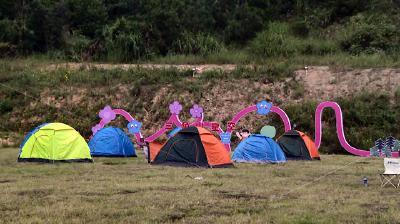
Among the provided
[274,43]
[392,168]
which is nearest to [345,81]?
[274,43]

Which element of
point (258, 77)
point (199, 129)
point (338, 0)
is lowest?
point (199, 129)

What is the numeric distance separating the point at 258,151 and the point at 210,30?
2254cm

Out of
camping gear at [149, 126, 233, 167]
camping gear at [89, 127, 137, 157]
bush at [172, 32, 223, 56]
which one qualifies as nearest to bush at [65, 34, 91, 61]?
bush at [172, 32, 223, 56]

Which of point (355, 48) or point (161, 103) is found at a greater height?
point (355, 48)

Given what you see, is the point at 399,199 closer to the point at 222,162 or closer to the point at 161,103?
the point at 222,162

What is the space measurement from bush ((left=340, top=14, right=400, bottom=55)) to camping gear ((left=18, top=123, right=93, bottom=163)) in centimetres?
2173

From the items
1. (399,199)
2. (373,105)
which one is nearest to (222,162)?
(399,199)

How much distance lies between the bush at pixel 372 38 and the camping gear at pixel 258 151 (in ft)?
57.8

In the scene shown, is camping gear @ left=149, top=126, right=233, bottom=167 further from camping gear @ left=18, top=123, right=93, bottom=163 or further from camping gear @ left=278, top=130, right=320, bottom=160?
camping gear @ left=278, top=130, right=320, bottom=160

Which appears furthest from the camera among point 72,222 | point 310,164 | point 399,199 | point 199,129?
point 310,164

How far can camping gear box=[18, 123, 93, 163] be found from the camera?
17.6 metres

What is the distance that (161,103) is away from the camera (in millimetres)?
31703

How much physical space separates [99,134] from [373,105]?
1429 centimetres

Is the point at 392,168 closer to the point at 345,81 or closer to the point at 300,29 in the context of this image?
the point at 345,81
